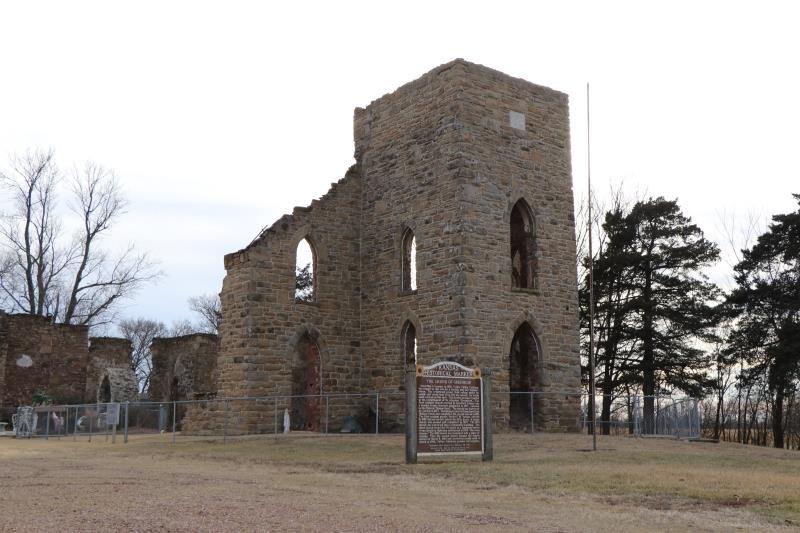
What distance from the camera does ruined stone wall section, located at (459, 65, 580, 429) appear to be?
20.7 meters

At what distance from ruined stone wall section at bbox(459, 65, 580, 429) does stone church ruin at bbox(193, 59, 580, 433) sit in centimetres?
4

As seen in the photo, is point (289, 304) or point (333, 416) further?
point (333, 416)

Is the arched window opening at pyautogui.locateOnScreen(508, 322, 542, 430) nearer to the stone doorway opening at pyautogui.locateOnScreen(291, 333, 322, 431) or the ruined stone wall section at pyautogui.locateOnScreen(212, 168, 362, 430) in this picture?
the ruined stone wall section at pyautogui.locateOnScreen(212, 168, 362, 430)

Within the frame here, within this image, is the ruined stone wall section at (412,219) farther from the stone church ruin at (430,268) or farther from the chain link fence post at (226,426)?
the chain link fence post at (226,426)

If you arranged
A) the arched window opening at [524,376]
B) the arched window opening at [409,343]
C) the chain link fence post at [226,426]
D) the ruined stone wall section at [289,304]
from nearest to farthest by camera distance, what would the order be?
the chain link fence post at [226,426] → the ruined stone wall section at [289,304] → the arched window opening at [524,376] → the arched window opening at [409,343]

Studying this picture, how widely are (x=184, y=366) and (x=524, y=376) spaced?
16.2 meters

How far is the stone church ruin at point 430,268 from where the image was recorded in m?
20.9

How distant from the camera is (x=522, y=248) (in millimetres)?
22641

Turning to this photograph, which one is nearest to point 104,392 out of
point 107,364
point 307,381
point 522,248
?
point 107,364

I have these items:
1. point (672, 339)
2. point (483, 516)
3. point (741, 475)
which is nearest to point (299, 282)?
point (672, 339)

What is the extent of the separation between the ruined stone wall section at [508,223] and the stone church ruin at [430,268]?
0.04 m

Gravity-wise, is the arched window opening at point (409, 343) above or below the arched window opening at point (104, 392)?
above

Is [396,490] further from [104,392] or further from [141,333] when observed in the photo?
[141,333]

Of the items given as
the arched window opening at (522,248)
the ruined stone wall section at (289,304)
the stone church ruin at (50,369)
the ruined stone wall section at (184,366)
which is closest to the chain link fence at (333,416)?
the ruined stone wall section at (289,304)
